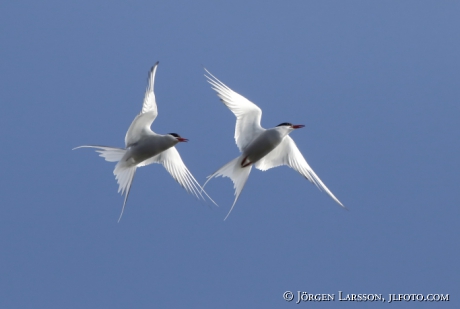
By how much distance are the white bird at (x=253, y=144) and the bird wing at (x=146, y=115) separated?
0.86 m

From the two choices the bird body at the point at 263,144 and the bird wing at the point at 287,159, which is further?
the bird wing at the point at 287,159

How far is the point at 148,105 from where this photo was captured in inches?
408

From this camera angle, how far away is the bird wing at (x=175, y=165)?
11.1 meters

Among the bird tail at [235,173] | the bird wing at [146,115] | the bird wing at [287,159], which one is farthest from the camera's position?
the bird wing at [287,159]

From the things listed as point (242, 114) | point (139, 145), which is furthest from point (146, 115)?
point (242, 114)

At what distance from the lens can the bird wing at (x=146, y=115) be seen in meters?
10.3

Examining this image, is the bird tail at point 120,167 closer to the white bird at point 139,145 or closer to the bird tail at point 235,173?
the white bird at point 139,145

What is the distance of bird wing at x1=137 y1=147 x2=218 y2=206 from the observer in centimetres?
1107

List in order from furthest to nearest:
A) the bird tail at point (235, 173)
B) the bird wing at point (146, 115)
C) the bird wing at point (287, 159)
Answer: the bird wing at point (287, 159) → the bird tail at point (235, 173) → the bird wing at point (146, 115)

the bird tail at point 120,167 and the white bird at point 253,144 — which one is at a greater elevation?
the white bird at point 253,144

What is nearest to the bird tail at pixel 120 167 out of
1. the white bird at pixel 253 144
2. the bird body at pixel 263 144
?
the white bird at pixel 253 144

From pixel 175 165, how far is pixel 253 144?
1.49 m

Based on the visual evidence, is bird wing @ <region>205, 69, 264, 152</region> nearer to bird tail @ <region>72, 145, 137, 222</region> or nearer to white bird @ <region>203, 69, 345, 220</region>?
white bird @ <region>203, 69, 345, 220</region>

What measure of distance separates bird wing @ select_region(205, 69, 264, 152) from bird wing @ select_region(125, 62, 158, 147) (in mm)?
955
